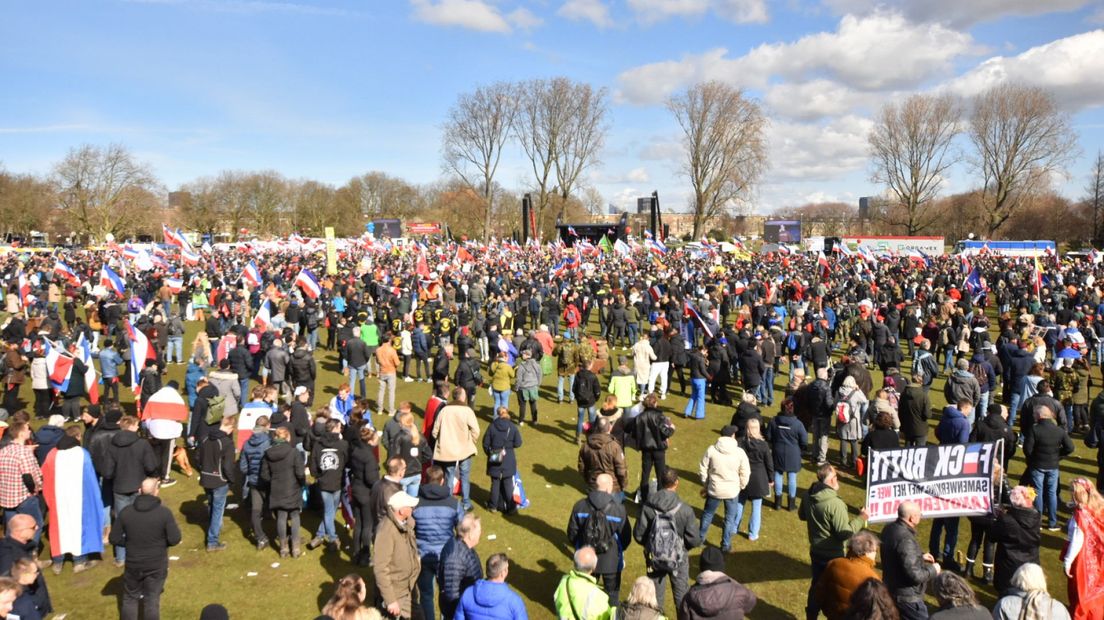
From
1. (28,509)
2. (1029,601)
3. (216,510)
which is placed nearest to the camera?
(1029,601)

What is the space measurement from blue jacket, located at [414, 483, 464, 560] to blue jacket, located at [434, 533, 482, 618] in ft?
1.68

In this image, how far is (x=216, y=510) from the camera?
6.89 meters

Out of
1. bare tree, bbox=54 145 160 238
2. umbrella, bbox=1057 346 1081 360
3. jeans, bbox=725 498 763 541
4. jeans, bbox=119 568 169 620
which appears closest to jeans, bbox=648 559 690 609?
jeans, bbox=725 498 763 541

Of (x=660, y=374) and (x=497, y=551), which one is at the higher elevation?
(x=660, y=374)

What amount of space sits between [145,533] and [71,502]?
1936 millimetres

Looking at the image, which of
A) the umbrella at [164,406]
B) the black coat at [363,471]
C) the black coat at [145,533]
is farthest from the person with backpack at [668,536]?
the umbrella at [164,406]

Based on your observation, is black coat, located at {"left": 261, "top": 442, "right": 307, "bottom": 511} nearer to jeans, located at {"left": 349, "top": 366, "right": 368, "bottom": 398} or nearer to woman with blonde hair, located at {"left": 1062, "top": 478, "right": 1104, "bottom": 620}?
jeans, located at {"left": 349, "top": 366, "right": 368, "bottom": 398}

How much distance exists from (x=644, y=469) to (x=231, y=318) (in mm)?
13748

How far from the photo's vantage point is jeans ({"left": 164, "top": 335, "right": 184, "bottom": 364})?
1548cm

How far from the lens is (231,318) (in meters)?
17.5

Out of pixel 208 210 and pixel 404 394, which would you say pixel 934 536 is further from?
pixel 208 210

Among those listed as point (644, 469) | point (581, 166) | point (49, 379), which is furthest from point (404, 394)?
point (581, 166)

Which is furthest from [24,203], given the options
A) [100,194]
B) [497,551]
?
[497,551]

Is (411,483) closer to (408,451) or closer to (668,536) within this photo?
(408,451)
